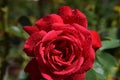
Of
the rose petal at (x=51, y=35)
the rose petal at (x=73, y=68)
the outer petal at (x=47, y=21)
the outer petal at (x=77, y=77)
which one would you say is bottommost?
the outer petal at (x=77, y=77)

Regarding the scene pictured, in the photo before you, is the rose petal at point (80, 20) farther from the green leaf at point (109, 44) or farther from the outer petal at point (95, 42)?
the green leaf at point (109, 44)

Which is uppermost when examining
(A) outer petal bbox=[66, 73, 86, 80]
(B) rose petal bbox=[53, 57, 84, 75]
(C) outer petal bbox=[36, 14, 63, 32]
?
(C) outer petal bbox=[36, 14, 63, 32]

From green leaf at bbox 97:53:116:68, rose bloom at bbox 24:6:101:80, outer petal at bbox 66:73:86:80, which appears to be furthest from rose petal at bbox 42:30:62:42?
green leaf at bbox 97:53:116:68

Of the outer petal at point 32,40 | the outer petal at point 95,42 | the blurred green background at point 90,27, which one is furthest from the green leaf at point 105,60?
the outer petal at point 32,40

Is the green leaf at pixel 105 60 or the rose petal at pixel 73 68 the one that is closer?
the rose petal at pixel 73 68

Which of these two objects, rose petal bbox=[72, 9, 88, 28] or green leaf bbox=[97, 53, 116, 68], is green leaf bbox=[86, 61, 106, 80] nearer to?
green leaf bbox=[97, 53, 116, 68]

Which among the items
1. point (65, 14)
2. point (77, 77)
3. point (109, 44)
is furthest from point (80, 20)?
point (109, 44)

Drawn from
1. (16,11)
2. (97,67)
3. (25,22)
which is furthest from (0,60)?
(16,11)

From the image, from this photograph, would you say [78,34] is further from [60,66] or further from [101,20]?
[101,20]

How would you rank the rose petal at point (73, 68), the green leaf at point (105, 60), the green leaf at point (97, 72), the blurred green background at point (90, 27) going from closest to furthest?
the rose petal at point (73, 68) → the green leaf at point (97, 72) → the green leaf at point (105, 60) → the blurred green background at point (90, 27)

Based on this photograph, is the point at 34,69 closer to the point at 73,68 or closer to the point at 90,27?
the point at 73,68

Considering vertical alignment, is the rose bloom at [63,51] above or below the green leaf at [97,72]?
above
